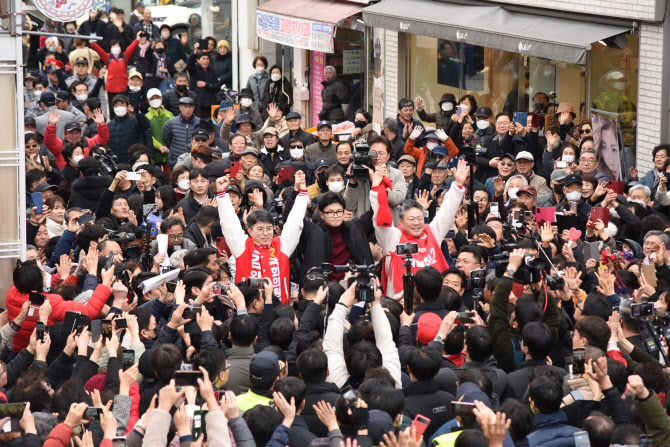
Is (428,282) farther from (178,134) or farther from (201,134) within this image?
(178,134)

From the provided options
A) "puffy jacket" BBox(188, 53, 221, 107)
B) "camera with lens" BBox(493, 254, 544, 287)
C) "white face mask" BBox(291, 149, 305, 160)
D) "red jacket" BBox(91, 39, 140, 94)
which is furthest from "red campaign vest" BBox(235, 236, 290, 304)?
"puffy jacket" BBox(188, 53, 221, 107)

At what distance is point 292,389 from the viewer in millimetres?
5426

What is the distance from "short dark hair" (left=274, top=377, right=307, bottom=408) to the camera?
5.42 meters

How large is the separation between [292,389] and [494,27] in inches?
392

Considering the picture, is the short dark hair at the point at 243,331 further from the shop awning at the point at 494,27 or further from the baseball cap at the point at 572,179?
the shop awning at the point at 494,27

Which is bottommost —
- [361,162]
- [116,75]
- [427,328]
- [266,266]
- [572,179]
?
[116,75]

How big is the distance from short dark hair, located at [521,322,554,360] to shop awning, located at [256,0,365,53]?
39.6 feet

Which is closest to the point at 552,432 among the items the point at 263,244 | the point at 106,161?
the point at 263,244

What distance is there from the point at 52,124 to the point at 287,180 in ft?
16.3

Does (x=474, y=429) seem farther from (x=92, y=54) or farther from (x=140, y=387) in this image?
(x=92, y=54)

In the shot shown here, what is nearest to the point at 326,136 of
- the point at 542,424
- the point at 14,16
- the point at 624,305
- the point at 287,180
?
the point at 287,180

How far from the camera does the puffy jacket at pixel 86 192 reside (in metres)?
Result: 12.0

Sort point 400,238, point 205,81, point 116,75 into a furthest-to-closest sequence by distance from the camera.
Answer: point 205,81
point 116,75
point 400,238

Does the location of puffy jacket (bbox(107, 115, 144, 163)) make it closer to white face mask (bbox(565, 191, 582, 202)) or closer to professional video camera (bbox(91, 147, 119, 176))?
professional video camera (bbox(91, 147, 119, 176))
